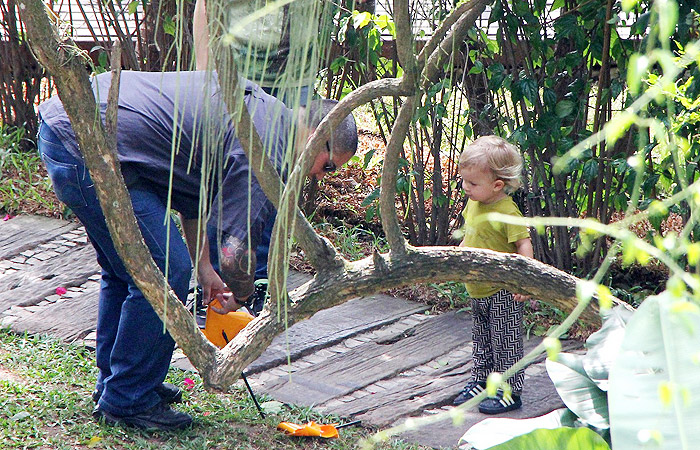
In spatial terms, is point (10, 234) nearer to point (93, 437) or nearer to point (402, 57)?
point (93, 437)

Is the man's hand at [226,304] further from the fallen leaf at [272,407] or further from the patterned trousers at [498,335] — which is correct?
the patterned trousers at [498,335]

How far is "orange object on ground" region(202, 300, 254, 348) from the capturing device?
330 cm

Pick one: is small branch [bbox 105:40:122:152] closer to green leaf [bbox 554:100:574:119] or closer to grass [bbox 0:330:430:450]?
grass [bbox 0:330:430:450]

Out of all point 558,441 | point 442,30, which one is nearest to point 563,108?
point 442,30

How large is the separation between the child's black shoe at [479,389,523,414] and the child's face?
802 millimetres

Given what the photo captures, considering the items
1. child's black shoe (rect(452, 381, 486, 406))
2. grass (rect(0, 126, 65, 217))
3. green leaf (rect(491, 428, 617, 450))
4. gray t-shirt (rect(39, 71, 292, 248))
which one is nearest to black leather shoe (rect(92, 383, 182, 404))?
gray t-shirt (rect(39, 71, 292, 248))

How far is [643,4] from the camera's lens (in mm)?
4031

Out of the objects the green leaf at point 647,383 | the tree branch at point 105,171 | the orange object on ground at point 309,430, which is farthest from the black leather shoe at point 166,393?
the green leaf at point 647,383

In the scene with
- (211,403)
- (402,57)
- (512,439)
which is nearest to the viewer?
(512,439)

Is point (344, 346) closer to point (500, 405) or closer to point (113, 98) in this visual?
point (500, 405)

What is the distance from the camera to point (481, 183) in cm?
334

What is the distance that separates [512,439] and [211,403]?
1.79 metres

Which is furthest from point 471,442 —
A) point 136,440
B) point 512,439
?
point 136,440

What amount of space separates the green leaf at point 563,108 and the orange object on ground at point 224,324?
185cm
